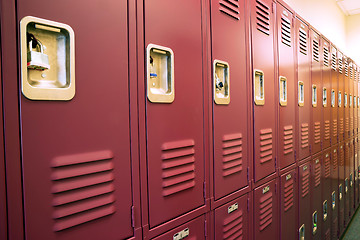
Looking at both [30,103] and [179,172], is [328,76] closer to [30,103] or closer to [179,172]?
[179,172]

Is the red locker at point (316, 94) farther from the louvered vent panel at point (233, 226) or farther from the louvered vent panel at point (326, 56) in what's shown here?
the louvered vent panel at point (233, 226)

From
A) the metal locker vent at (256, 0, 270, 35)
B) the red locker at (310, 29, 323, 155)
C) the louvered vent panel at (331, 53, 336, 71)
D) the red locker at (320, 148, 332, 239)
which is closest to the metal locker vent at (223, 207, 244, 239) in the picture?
the metal locker vent at (256, 0, 270, 35)

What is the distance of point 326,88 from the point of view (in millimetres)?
2947

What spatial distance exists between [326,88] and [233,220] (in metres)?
2.30

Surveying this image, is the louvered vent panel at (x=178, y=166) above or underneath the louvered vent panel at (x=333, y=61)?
underneath

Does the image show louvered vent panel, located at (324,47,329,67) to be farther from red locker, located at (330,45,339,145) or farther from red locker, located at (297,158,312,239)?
red locker, located at (297,158,312,239)

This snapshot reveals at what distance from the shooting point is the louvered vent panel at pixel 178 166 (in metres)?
1.02

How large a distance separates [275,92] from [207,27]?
2.90ft

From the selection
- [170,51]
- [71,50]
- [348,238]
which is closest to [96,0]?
[71,50]

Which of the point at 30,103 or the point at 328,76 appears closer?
the point at 30,103

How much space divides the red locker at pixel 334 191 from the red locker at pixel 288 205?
139cm

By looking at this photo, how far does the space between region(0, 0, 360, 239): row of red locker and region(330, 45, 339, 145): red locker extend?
1.95m

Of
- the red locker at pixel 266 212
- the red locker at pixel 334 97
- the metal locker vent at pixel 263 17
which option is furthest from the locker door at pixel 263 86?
the red locker at pixel 334 97

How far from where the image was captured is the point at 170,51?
1.03m
